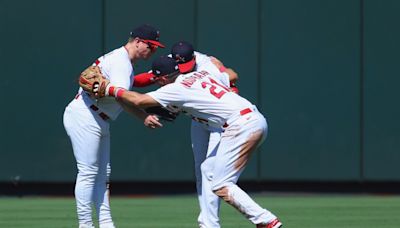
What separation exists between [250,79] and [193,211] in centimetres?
335

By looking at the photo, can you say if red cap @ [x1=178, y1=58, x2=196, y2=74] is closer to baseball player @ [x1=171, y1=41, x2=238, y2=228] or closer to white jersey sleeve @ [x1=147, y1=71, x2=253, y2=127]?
baseball player @ [x1=171, y1=41, x2=238, y2=228]

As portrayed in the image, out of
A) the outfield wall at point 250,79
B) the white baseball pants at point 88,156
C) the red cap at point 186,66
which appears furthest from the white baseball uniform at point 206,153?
the outfield wall at point 250,79

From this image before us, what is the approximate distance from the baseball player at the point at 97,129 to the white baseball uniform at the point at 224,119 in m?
0.72

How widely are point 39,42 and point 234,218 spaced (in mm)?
4907

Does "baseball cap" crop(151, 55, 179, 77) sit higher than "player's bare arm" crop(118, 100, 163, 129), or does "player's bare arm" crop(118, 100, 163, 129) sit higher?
"baseball cap" crop(151, 55, 179, 77)

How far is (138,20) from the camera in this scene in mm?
15523

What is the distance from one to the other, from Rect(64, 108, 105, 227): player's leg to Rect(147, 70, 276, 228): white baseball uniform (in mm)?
1024

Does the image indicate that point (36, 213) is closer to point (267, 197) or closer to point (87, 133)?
point (87, 133)

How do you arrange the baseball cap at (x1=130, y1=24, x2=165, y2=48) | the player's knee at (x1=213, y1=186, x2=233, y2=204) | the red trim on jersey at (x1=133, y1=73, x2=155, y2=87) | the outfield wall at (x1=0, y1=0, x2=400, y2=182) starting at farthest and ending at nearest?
the outfield wall at (x1=0, y1=0, x2=400, y2=182), the red trim on jersey at (x1=133, y1=73, x2=155, y2=87), the baseball cap at (x1=130, y1=24, x2=165, y2=48), the player's knee at (x1=213, y1=186, x2=233, y2=204)

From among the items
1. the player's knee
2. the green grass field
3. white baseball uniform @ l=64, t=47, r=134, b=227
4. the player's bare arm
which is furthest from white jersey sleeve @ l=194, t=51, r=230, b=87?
the green grass field

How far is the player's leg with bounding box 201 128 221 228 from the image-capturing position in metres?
9.69

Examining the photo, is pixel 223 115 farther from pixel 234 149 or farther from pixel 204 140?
pixel 204 140

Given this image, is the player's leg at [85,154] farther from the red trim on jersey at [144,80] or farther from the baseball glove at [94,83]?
the red trim on jersey at [144,80]

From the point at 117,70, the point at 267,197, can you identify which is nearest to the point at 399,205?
the point at 267,197
